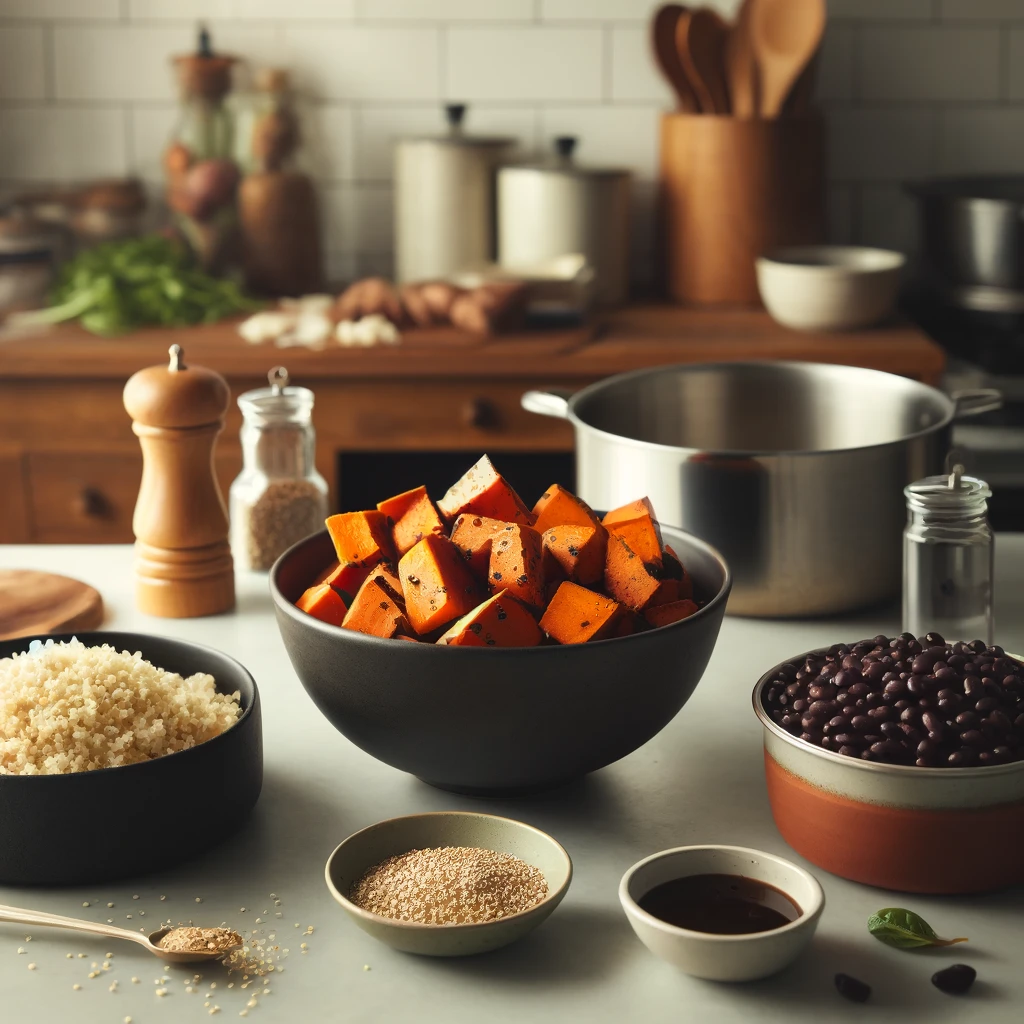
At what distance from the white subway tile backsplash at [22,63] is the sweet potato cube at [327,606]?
2.52m

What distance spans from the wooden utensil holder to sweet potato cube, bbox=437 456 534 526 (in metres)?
1.89

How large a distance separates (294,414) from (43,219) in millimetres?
1839

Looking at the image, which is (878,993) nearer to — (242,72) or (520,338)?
(520,338)

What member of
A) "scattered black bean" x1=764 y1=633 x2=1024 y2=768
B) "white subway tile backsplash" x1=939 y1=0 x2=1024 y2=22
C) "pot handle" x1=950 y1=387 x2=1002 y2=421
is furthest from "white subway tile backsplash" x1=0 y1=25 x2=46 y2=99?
"scattered black bean" x1=764 y1=633 x2=1024 y2=768

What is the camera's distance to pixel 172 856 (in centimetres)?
95

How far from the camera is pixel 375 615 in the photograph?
3.23 feet

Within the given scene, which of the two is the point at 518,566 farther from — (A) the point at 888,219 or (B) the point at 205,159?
(A) the point at 888,219

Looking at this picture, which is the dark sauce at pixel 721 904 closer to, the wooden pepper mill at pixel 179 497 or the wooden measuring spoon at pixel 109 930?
the wooden measuring spoon at pixel 109 930

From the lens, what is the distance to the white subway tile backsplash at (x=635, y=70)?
3051 mm

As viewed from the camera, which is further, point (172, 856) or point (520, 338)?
point (520, 338)

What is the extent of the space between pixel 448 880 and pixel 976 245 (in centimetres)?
205

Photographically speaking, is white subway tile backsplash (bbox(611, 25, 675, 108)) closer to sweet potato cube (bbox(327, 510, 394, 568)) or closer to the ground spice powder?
sweet potato cube (bbox(327, 510, 394, 568))

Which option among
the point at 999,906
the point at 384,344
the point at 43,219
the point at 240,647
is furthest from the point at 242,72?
the point at 999,906

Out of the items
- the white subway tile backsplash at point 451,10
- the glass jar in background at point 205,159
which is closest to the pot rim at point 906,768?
the glass jar in background at point 205,159
